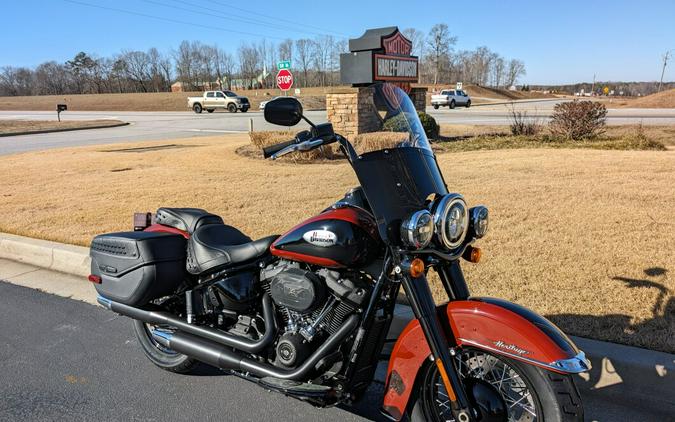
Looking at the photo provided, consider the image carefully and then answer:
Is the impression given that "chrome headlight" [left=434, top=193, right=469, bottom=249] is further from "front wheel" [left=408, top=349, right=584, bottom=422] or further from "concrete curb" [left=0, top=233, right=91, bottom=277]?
"concrete curb" [left=0, top=233, right=91, bottom=277]

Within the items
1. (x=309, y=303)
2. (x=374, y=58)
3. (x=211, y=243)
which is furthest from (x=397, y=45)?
(x=309, y=303)

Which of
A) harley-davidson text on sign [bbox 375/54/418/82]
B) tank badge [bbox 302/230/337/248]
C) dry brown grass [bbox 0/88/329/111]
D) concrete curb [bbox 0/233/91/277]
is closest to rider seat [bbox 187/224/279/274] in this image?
tank badge [bbox 302/230/337/248]

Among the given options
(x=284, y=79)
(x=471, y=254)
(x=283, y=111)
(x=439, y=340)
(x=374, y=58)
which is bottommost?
(x=439, y=340)

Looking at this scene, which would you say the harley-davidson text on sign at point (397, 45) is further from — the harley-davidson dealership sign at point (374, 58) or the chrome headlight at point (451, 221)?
the chrome headlight at point (451, 221)

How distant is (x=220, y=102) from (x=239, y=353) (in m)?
46.9

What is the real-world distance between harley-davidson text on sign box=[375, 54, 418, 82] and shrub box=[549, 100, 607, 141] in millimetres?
5074

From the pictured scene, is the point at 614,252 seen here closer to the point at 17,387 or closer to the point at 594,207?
the point at 594,207

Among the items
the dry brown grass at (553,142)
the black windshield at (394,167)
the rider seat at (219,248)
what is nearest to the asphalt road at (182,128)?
the dry brown grass at (553,142)

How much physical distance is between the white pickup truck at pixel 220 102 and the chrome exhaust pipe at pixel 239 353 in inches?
1775

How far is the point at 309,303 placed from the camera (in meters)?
2.57

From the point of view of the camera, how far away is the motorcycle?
2.25 m

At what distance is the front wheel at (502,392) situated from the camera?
7.18 feet

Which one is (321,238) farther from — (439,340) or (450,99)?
(450,99)

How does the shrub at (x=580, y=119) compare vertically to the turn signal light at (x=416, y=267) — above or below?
above
